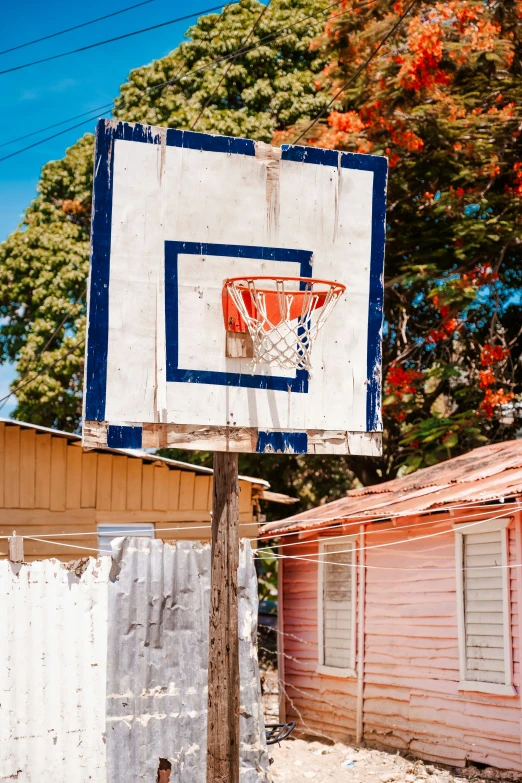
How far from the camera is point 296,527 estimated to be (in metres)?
14.4

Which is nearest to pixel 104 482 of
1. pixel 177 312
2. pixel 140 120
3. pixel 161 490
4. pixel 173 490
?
pixel 161 490

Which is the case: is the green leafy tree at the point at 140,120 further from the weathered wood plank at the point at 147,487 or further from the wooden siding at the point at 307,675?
the wooden siding at the point at 307,675

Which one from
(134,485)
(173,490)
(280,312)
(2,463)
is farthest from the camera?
(173,490)

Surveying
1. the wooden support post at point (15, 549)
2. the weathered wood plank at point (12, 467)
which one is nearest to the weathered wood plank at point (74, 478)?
the weathered wood plank at point (12, 467)

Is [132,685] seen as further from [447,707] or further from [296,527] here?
[296,527]

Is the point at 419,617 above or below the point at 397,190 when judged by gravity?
below

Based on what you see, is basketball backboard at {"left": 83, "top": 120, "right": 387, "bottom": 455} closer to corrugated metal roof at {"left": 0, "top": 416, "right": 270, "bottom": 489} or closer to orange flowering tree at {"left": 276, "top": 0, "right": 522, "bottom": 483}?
corrugated metal roof at {"left": 0, "top": 416, "right": 270, "bottom": 489}

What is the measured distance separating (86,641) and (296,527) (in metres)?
6.14

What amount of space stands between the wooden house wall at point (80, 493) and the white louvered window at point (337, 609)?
4.70ft

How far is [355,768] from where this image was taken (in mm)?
11484

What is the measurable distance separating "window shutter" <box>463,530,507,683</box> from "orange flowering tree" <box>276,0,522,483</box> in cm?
511

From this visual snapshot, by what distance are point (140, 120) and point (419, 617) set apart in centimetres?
1417

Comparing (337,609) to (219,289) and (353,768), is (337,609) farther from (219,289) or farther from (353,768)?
(219,289)

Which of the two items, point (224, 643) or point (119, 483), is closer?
point (224, 643)
